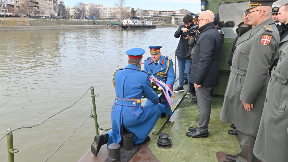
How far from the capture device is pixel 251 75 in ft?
8.95

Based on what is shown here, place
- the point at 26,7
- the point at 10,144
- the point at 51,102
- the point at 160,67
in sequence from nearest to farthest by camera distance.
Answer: the point at 10,144 → the point at 160,67 → the point at 51,102 → the point at 26,7

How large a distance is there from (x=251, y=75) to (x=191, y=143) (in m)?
1.79

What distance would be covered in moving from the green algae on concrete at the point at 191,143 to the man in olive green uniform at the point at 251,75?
0.68m

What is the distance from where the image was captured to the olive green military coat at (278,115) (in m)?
2.14

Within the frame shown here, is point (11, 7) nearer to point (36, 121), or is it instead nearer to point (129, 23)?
point (129, 23)

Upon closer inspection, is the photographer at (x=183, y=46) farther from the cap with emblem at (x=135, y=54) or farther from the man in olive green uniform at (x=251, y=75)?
the man in olive green uniform at (x=251, y=75)

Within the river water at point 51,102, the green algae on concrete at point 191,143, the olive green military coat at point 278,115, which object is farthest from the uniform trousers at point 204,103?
the river water at point 51,102

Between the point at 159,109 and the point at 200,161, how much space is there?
3.74 ft

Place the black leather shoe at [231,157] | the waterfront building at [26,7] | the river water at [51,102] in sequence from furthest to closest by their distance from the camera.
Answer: the waterfront building at [26,7]
the river water at [51,102]
the black leather shoe at [231,157]

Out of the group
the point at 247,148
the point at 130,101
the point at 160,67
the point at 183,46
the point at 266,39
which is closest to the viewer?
the point at 266,39

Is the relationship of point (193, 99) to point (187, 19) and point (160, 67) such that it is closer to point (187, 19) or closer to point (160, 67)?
point (160, 67)

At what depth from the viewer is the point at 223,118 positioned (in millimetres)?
3268

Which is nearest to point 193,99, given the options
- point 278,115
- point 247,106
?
point 247,106

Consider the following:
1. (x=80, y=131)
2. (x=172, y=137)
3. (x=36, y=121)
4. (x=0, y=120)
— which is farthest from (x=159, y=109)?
(x=0, y=120)
